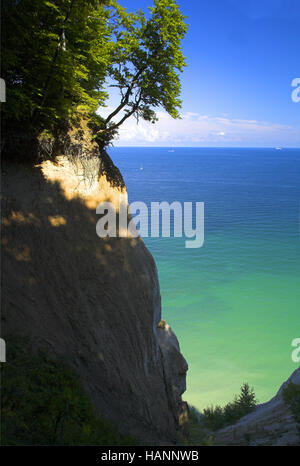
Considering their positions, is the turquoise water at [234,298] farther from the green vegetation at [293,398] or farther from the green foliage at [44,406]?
the green foliage at [44,406]

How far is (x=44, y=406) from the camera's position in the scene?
7.40 m

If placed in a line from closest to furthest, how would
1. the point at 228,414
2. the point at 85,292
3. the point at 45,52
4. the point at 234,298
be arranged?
the point at 45,52 < the point at 85,292 < the point at 228,414 < the point at 234,298

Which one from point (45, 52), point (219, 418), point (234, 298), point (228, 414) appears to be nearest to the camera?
point (45, 52)

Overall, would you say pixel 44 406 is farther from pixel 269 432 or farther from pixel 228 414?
pixel 228 414

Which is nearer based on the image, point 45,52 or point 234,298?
point 45,52

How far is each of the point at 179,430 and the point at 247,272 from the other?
34.9m

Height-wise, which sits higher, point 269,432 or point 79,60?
point 79,60

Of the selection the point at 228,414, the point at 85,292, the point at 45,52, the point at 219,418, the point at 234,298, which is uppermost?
the point at 45,52

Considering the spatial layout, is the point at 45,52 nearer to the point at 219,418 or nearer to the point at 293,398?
the point at 293,398

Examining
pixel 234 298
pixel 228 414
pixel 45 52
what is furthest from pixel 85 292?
pixel 234 298

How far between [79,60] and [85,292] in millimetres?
9486

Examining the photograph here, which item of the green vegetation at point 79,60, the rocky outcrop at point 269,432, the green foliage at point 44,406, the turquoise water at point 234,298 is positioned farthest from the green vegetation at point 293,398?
the green vegetation at point 79,60

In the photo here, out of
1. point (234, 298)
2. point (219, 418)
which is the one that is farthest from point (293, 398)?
point (234, 298)

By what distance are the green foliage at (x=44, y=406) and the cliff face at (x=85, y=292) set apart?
74 cm
